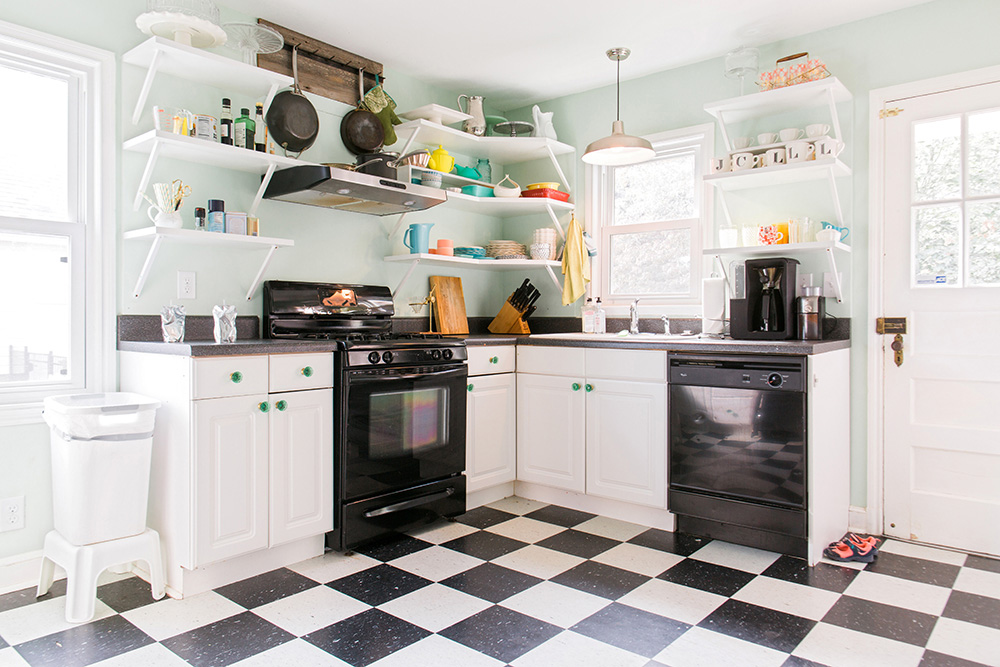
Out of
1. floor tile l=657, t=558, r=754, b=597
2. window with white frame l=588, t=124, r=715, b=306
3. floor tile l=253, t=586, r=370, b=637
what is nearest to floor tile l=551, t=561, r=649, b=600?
floor tile l=657, t=558, r=754, b=597

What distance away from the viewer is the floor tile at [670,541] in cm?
287

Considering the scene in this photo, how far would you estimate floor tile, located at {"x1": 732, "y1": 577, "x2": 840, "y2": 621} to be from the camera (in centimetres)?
226

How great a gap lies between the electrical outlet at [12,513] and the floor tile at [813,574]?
113 inches

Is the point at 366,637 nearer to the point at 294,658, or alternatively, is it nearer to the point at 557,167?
the point at 294,658

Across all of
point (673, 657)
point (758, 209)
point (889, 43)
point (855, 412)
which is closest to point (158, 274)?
point (673, 657)

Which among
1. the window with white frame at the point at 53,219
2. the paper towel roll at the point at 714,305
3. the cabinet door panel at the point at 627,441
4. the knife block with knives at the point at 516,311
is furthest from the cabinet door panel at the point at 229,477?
the paper towel roll at the point at 714,305

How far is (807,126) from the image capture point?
3156 millimetres

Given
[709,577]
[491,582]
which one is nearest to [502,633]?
[491,582]

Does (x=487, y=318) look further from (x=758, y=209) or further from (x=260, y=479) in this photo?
(x=260, y=479)

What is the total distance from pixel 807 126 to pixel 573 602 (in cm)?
246

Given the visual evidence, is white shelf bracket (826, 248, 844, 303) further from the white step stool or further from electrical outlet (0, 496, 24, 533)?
electrical outlet (0, 496, 24, 533)

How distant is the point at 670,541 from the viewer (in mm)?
2967

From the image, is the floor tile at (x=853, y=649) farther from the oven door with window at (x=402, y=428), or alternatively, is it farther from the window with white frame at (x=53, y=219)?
the window with white frame at (x=53, y=219)

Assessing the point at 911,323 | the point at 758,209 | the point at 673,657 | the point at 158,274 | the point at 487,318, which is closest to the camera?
the point at 673,657
